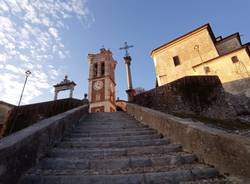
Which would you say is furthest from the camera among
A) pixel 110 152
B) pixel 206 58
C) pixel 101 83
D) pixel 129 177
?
pixel 101 83

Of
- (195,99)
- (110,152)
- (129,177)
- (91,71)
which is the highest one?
(91,71)

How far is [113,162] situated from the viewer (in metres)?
2.60

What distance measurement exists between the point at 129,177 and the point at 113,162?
522 mm

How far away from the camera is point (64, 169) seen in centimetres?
250

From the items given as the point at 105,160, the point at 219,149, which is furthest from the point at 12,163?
the point at 219,149

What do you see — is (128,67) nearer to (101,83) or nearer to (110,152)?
(101,83)

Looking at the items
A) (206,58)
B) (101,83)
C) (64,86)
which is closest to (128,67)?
(206,58)

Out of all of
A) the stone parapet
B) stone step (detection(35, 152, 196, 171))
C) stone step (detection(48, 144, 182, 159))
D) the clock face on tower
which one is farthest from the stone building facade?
stone step (detection(35, 152, 196, 171))

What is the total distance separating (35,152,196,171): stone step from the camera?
100 inches

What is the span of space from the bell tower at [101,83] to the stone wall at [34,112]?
13.3 m

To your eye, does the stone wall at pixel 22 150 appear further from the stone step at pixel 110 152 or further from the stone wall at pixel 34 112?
the stone wall at pixel 34 112

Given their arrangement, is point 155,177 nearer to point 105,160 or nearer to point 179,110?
point 105,160

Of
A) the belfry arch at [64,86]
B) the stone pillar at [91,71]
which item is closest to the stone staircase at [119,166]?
the belfry arch at [64,86]

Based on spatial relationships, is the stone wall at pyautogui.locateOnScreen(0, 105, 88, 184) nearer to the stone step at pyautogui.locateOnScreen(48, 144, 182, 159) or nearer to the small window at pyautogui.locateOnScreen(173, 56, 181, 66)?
the stone step at pyautogui.locateOnScreen(48, 144, 182, 159)
